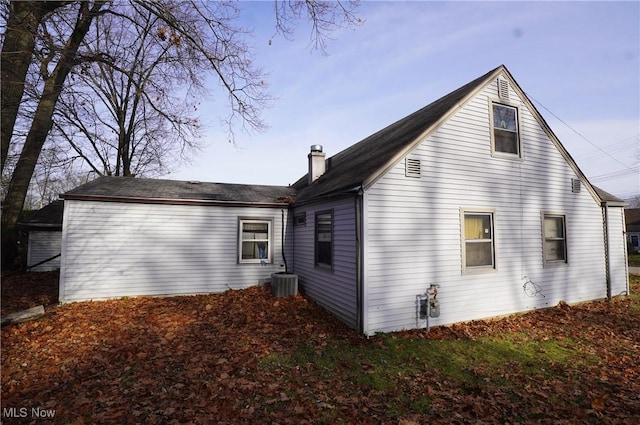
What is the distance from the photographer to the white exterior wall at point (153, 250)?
10328 mm

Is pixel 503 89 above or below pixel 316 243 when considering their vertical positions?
above

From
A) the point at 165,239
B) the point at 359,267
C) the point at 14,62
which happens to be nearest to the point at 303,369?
the point at 359,267

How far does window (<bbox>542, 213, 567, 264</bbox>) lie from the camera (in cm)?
1040

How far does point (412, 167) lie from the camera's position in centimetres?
835

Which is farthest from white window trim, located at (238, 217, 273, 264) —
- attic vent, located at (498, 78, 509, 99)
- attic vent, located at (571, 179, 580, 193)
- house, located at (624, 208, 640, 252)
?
house, located at (624, 208, 640, 252)

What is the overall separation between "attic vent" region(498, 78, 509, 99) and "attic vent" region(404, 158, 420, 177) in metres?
4.05

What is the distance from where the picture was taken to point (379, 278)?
7.73m

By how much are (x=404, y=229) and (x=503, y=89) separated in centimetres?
583

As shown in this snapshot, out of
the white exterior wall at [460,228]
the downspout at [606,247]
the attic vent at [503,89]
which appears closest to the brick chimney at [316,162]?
the white exterior wall at [460,228]

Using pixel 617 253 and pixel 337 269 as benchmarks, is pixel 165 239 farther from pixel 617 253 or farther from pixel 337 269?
pixel 617 253

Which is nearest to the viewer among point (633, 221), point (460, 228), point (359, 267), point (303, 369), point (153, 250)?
point (303, 369)

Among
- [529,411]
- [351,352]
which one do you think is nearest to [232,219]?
[351,352]

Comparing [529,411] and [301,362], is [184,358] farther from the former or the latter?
[529,411]

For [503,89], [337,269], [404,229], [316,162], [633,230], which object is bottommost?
[337,269]
